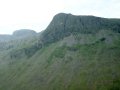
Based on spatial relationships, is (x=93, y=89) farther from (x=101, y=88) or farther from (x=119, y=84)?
(x=119, y=84)

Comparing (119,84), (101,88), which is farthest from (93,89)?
(119,84)

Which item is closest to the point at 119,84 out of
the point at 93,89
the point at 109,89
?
the point at 109,89

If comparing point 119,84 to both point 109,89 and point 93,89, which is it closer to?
point 109,89
